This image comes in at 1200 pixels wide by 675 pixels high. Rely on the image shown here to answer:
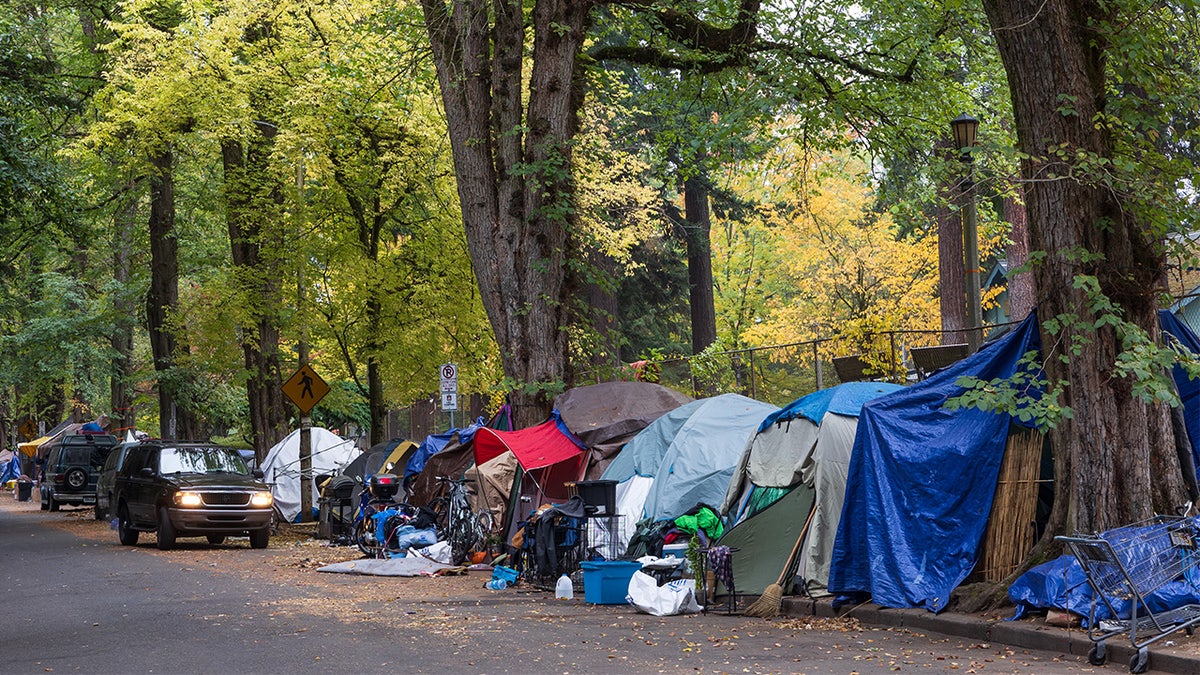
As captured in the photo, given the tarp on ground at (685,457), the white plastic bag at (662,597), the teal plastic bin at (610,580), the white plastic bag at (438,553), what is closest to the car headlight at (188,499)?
the white plastic bag at (438,553)

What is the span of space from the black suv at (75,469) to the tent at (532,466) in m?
20.4

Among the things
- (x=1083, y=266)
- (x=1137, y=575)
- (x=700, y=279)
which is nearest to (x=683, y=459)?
(x=1083, y=266)

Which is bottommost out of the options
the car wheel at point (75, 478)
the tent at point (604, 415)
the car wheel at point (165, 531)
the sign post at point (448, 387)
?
the car wheel at point (165, 531)

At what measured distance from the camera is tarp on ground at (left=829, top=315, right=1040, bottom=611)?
12.5 metres

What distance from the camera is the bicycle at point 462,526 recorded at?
66.3 feet

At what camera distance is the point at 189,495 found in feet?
73.1

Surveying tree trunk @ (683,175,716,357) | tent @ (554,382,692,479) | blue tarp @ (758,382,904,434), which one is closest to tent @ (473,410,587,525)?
tent @ (554,382,692,479)

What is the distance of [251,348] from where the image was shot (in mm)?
30500

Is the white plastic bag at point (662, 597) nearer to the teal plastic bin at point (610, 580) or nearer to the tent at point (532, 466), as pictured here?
the teal plastic bin at point (610, 580)

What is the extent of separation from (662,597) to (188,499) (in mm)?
11660

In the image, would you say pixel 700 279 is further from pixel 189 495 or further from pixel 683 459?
pixel 683 459

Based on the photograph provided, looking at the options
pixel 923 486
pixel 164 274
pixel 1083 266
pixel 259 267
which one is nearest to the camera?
pixel 1083 266

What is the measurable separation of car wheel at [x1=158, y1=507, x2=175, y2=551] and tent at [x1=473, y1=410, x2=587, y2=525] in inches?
232

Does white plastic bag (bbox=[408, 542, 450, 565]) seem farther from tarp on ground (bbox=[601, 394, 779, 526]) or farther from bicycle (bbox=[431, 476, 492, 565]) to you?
tarp on ground (bbox=[601, 394, 779, 526])
